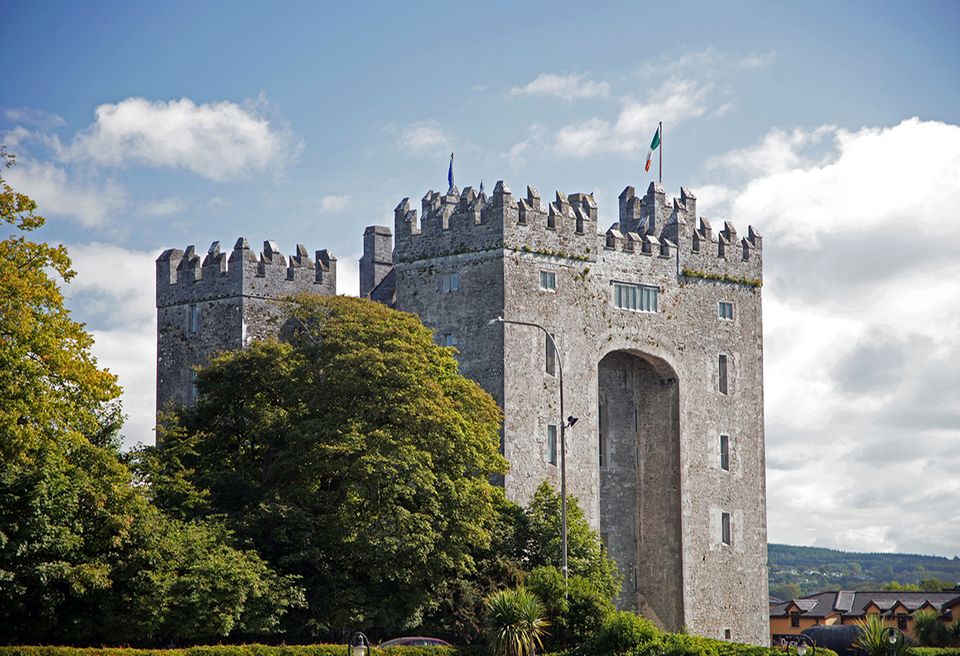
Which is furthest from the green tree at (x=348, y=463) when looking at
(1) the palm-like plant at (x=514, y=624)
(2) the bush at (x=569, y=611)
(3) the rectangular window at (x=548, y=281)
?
(3) the rectangular window at (x=548, y=281)

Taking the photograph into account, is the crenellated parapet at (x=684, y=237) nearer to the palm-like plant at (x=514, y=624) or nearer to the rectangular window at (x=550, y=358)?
the rectangular window at (x=550, y=358)

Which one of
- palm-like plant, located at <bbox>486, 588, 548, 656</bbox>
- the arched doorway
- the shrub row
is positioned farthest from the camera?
the arched doorway

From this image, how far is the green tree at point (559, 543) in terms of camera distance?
64375 mm

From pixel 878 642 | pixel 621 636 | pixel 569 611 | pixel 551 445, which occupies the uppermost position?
pixel 551 445

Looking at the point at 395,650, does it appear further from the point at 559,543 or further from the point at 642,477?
the point at 642,477

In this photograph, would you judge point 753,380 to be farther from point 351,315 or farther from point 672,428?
point 351,315

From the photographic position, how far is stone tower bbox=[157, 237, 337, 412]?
255 ft

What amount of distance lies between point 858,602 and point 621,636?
86.5m

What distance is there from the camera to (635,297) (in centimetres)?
7700

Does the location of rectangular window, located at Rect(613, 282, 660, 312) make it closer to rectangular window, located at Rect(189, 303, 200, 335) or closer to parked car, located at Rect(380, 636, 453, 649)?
rectangular window, located at Rect(189, 303, 200, 335)

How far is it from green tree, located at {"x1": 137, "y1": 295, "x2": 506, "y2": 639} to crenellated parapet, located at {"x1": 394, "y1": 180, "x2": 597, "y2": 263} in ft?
29.6

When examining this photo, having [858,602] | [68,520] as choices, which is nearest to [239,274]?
[68,520]

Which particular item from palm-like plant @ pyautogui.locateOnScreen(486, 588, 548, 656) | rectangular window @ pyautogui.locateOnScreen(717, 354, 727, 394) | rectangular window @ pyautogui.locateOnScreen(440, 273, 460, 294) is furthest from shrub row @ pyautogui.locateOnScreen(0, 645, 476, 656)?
rectangular window @ pyautogui.locateOnScreen(717, 354, 727, 394)

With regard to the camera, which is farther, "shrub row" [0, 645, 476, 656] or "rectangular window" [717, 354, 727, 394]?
"rectangular window" [717, 354, 727, 394]
